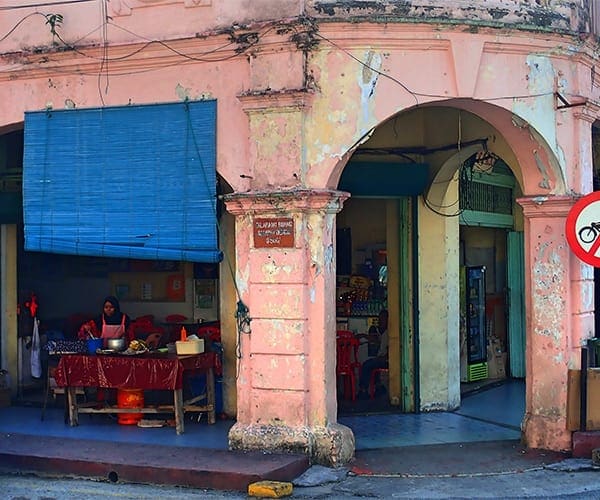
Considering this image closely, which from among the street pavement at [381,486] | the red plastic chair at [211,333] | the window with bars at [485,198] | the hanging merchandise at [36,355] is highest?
the window with bars at [485,198]

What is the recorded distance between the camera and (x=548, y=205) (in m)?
9.12

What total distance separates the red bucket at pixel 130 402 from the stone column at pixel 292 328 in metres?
2.07

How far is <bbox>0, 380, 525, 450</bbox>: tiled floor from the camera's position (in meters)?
9.55

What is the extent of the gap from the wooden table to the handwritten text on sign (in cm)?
203

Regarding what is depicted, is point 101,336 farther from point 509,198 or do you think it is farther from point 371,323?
point 509,198

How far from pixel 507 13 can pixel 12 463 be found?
22.4 ft

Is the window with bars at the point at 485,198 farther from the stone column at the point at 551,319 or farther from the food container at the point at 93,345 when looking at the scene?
the food container at the point at 93,345

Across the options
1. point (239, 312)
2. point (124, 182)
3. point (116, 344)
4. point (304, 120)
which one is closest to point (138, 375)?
point (116, 344)

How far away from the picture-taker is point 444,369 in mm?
11305

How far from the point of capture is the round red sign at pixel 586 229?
8555 mm

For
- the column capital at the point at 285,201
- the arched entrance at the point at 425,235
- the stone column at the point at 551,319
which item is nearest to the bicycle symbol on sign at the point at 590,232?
the stone column at the point at 551,319

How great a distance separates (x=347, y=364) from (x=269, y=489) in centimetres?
444

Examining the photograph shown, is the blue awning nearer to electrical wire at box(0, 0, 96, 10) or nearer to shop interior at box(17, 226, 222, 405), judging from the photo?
electrical wire at box(0, 0, 96, 10)

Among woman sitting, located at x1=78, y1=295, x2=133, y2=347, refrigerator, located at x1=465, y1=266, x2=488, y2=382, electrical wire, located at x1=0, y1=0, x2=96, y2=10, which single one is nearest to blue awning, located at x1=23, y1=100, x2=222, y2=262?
electrical wire, located at x1=0, y1=0, x2=96, y2=10
